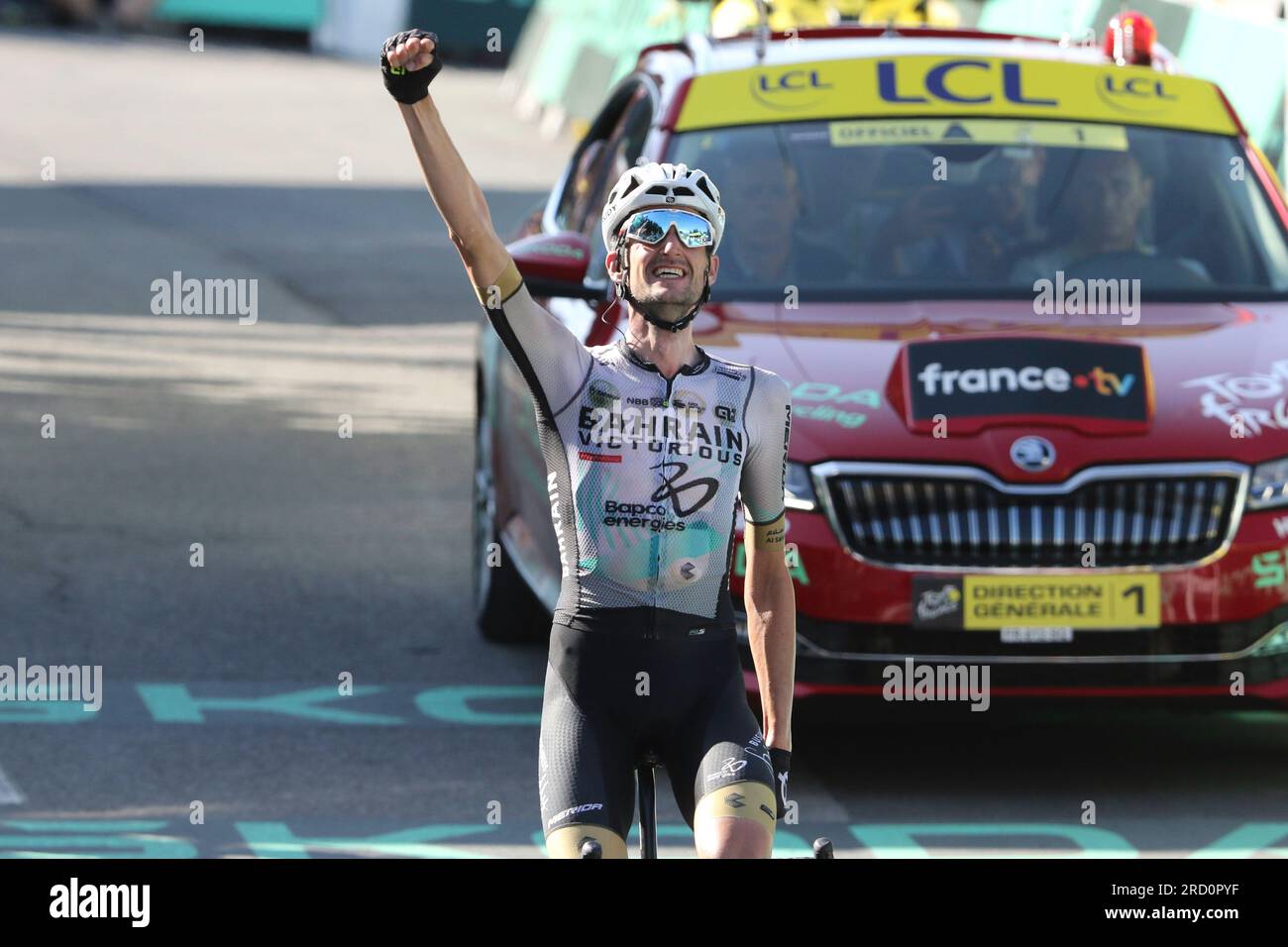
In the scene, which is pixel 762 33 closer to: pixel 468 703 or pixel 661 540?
pixel 468 703

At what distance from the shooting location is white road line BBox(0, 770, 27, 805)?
7.23 meters

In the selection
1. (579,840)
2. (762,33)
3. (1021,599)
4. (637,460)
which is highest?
(762,33)

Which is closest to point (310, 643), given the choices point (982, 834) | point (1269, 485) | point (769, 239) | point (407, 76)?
point (769, 239)

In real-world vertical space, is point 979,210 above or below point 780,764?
above

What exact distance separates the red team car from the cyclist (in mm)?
2176

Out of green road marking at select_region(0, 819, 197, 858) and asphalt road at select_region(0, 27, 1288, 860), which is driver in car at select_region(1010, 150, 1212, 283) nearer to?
asphalt road at select_region(0, 27, 1288, 860)

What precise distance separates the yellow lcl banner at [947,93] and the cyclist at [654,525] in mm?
3730

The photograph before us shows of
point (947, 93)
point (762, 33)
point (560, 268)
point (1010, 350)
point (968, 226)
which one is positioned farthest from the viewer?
point (762, 33)

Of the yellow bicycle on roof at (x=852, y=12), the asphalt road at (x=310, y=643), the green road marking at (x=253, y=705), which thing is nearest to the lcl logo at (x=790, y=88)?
the asphalt road at (x=310, y=643)

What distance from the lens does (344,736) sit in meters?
8.03

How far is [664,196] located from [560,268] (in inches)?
119

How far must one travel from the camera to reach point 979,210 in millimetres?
8391

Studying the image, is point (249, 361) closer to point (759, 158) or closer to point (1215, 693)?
point (759, 158)

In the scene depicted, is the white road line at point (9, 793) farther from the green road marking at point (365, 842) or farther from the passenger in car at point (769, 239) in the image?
the passenger in car at point (769, 239)
